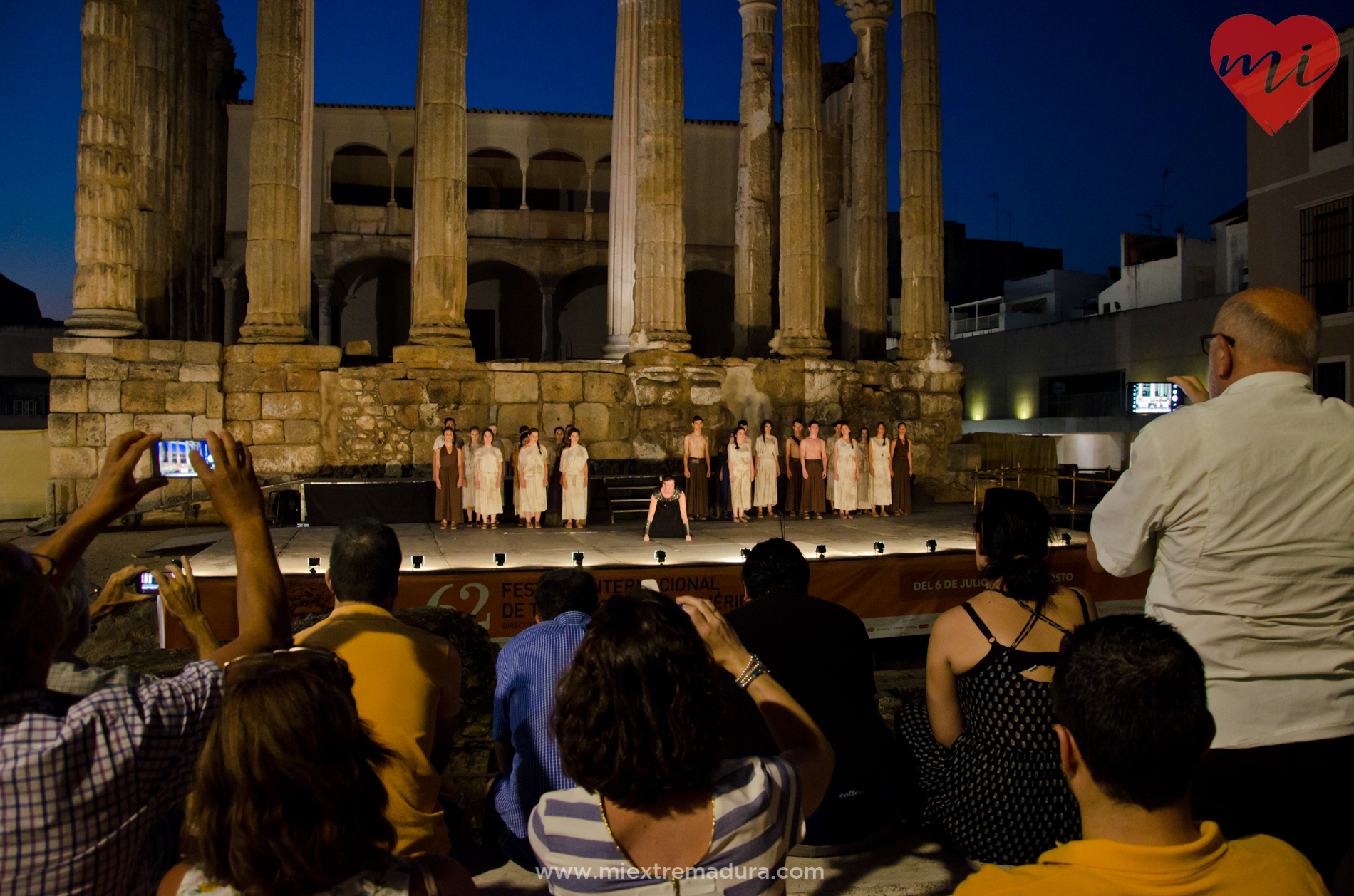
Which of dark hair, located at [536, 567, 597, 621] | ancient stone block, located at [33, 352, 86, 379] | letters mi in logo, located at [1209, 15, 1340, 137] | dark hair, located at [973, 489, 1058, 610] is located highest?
letters mi in logo, located at [1209, 15, 1340, 137]

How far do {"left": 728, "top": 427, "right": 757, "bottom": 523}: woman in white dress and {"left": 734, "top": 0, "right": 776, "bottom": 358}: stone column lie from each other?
4.64 metres

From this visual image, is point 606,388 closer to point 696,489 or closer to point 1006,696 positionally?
point 696,489

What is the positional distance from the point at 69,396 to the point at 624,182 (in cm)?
1059

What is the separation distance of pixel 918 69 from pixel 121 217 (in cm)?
1551

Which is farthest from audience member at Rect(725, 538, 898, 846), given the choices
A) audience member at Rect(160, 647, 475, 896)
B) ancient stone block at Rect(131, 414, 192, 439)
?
ancient stone block at Rect(131, 414, 192, 439)

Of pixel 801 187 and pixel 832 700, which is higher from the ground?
pixel 801 187

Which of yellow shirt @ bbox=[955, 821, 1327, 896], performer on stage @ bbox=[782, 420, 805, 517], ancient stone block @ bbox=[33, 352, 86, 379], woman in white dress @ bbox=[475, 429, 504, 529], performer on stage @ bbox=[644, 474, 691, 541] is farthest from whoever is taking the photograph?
performer on stage @ bbox=[782, 420, 805, 517]

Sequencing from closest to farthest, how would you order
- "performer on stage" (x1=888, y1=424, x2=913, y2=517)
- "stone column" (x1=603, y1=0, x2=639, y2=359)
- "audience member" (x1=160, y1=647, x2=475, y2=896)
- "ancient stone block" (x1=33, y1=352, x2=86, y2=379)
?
1. "audience member" (x1=160, y1=647, x2=475, y2=896)
2. "ancient stone block" (x1=33, y1=352, x2=86, y2=379)
3. "performer on stage" (x1=888, y1=424, x2=913, y2=517)
4. "stone column" (x1=603, y1=0, x2=639, y2=359)

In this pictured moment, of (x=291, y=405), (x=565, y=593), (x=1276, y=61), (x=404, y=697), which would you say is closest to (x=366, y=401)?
(x=291, y=405)

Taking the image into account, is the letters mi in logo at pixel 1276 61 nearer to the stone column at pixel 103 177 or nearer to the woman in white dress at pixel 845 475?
the woman in white dress at pixel 845 475

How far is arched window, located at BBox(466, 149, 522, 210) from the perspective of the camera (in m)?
29.3

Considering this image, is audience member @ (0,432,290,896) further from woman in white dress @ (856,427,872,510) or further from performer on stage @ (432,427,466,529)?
woman in white dress @ (856,427,872,510)

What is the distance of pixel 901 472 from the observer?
1664cm

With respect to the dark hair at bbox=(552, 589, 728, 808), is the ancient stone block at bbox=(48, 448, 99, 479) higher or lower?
higher
